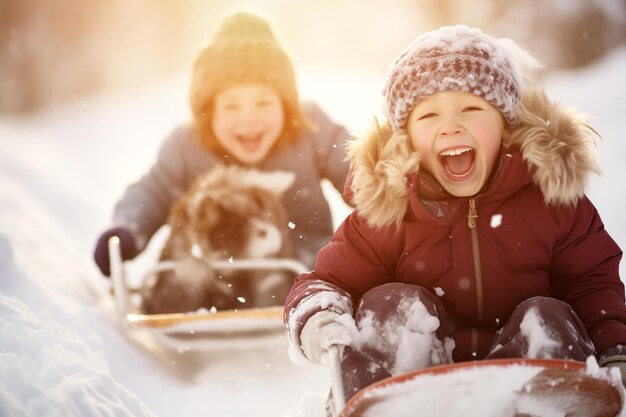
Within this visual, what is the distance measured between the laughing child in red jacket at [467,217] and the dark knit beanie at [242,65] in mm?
1519

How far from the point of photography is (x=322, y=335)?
1.73 meters

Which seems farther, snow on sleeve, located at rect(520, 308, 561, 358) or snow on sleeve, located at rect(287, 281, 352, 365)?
snow on sleeve, located at rect(287, 281, 352, 365)

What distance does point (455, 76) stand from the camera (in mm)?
1973

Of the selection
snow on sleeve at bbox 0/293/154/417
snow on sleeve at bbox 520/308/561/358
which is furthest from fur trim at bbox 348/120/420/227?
snow on sleeve at bbox 0/293/154/417

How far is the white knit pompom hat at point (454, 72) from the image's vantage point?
6.49 ft

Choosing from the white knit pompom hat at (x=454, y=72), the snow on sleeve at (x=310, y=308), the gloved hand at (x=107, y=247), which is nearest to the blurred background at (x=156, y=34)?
the gloved hand at (x=107, y=247)

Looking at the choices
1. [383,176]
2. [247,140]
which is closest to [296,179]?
[247,140]

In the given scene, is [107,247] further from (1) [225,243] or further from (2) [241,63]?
(2) [241,63]

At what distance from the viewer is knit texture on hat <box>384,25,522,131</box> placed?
77.9 inches

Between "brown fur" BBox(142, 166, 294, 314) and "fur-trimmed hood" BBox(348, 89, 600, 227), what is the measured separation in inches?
52.8

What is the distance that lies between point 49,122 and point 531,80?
9033mm

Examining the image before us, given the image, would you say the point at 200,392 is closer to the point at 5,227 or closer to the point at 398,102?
the point at 398,102

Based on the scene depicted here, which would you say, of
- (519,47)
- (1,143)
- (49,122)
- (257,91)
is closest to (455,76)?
(519,47)

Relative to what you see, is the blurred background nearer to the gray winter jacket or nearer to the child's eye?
the gray winter jacket
